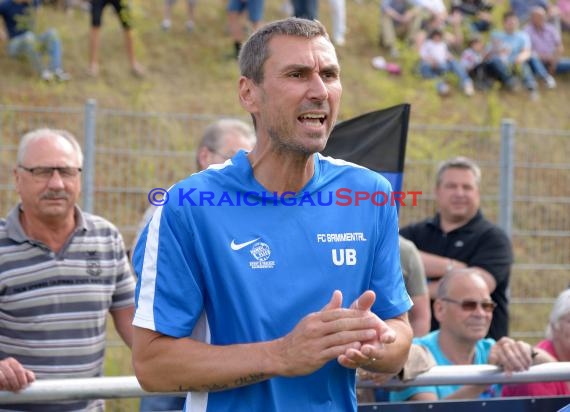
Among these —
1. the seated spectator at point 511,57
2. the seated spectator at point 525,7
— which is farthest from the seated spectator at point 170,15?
the seated spectator at point 525,7

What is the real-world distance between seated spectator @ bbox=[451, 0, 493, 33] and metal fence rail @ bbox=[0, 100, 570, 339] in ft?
25.8

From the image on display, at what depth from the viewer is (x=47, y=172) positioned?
5.23m

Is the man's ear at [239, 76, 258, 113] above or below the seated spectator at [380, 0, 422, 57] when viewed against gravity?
below

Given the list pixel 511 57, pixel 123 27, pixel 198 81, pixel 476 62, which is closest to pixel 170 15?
pixel 198 81

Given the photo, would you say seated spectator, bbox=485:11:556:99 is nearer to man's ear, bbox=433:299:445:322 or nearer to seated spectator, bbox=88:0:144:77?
seated spectator, bbox=88:0:144:77

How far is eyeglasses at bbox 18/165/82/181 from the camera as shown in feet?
17.1

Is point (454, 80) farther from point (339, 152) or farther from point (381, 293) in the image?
point (381, 293)

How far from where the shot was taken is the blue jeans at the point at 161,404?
471 centimetres

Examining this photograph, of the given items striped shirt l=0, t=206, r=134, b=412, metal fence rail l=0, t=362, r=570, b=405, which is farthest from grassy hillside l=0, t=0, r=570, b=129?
metal fence rail l=0, t=362, r=570, b=405

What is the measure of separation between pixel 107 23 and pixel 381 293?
13.0m

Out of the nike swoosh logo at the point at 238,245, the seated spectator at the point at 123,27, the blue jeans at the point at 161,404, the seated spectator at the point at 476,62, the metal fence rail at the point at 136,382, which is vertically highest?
the seated spectator at the point at 476,62

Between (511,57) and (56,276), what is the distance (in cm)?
1259

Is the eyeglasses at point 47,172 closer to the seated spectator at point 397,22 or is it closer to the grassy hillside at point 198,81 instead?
the grassy hillside at point 198,81

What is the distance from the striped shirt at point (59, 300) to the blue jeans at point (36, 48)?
8.47 metres
